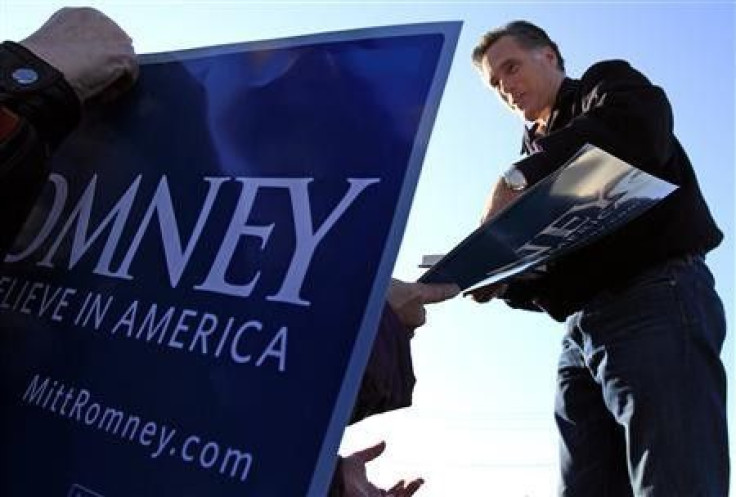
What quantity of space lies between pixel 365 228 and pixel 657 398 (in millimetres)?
915

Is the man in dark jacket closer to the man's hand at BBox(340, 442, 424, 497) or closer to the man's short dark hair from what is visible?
the man's short dark hair

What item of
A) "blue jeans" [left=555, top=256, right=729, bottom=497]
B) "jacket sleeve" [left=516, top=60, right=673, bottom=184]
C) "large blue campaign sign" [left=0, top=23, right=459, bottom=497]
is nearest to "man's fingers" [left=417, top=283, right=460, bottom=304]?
"large blue campaign sign" [left=0, top=23, right=459, bottom=497]

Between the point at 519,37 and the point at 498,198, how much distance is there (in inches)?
24.8

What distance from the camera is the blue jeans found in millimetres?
1416

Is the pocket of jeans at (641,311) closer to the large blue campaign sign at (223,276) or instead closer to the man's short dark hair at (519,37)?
the man's short dark hair at (519,37)

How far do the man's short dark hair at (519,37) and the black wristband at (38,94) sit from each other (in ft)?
3.55

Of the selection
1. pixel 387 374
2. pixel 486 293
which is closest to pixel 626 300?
pixel 486 293

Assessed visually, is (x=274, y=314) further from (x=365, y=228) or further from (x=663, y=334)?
(x=663, y=334)

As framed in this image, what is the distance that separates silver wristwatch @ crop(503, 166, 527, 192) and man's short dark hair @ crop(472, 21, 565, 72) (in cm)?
60

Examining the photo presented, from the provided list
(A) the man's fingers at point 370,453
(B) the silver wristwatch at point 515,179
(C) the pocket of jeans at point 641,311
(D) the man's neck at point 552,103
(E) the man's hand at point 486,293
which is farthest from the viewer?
(D) the man's neck at point 552,103

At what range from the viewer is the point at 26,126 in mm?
849

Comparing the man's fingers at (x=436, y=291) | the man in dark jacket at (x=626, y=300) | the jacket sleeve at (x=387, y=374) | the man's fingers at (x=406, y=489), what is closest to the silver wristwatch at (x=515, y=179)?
the man in dark jacket at (x=626, y=300)

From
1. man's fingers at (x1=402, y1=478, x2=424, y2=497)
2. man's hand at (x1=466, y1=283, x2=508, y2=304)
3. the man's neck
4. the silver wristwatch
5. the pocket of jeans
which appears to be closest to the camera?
the silver wristwatch

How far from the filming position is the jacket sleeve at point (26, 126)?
0.83 metres
